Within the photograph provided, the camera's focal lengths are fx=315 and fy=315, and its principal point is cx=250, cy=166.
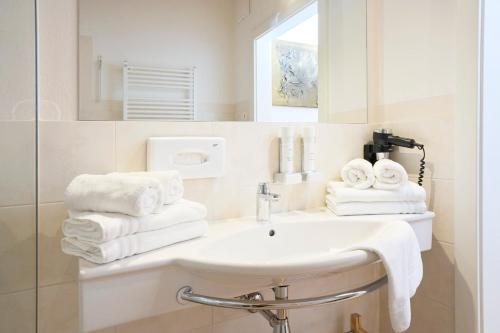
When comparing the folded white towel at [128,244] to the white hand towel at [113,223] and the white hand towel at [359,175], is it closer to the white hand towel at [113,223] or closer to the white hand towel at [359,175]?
the white hand towel at [113,223]

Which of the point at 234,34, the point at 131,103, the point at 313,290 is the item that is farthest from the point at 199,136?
the point at 313,290

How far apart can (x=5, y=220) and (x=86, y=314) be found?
1.13ft

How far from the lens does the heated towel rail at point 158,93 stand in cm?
94

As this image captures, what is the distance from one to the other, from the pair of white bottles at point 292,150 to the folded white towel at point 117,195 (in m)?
0.51

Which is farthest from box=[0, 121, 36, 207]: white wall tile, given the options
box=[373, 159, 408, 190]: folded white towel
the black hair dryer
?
the black hair dryer

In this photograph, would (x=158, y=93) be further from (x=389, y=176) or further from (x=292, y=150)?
(x=389, y=176)

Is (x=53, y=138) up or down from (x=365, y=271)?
up


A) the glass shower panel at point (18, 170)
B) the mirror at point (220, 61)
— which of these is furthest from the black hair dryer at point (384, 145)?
the glass shower panel at point (18, 170)

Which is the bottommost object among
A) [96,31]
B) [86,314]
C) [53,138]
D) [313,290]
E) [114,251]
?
[313,290]

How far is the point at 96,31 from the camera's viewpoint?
92 centimetres

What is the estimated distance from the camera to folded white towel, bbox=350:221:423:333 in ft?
2.27

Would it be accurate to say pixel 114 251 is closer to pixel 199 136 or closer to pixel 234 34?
pixel 199 136

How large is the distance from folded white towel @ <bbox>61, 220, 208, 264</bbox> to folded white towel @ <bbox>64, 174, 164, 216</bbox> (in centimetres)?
5

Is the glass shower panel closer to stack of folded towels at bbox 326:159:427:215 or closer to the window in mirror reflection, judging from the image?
the window in mirror reflection
